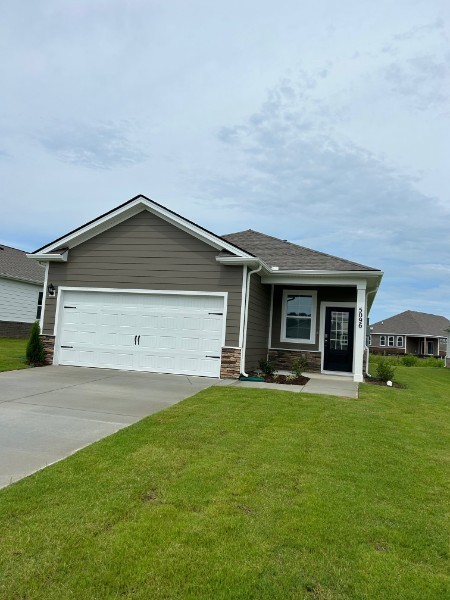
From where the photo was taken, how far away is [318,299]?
13.9 metres

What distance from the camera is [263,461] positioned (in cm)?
459

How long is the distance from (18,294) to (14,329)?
1749mm

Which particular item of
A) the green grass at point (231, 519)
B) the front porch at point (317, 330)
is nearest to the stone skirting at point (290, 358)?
the front porch at point (317, 330)

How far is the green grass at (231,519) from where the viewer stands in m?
2.51

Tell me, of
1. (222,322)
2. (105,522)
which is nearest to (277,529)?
(105,522)

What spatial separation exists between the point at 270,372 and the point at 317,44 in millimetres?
7903

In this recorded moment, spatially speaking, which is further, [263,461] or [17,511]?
[263,461]

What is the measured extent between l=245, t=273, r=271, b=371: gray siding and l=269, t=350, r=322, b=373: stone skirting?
0.40 metres

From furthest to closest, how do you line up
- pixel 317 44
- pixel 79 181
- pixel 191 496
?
1. pixel 79 181
2. pixel 317 44
3. pixel 191 496

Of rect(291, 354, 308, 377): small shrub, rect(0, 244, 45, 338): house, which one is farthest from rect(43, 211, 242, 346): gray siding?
rect(0, 244, 45, 338): house

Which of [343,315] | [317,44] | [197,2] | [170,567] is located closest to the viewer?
[170,567]

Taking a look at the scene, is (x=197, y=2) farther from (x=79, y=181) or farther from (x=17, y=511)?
(x=17, y=511)

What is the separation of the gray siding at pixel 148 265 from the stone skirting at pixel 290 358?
10.8ft

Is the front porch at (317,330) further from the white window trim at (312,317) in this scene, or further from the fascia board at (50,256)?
the fascia board at (50,256)
